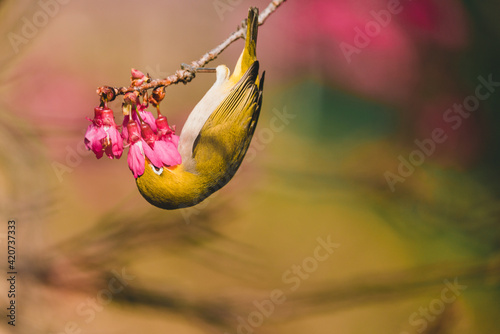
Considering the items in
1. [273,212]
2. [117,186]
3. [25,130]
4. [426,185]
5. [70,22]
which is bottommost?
[426,185]

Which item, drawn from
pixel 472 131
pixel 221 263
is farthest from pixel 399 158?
pixel 221 263

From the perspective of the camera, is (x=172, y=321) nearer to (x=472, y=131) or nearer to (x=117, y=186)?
(x=117, y=186)

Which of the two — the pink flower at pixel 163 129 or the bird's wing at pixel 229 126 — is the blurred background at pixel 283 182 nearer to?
the bird's wing at pixel 229 126

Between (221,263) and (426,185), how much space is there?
0.78 metres

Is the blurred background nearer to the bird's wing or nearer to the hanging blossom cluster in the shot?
the bird's wing

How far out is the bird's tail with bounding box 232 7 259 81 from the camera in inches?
65.9

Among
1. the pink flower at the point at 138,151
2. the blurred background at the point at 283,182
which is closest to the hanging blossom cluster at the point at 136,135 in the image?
the pink flower at the point at 138,151

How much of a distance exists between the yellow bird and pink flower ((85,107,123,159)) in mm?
152

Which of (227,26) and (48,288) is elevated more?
(227,26)

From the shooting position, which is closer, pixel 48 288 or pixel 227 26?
pixel 227 26

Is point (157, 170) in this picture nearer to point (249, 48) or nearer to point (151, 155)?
point (151, 155)

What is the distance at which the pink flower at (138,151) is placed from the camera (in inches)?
59.6

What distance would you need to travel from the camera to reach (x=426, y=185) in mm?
1880

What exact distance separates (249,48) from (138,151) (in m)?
0.49
